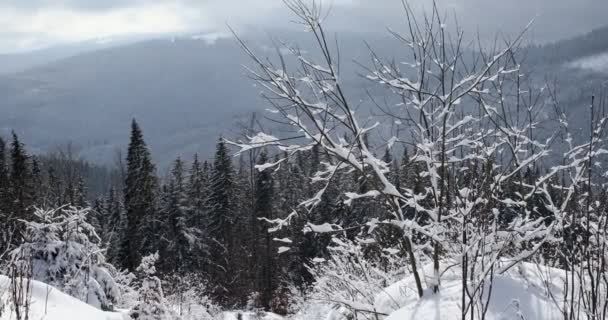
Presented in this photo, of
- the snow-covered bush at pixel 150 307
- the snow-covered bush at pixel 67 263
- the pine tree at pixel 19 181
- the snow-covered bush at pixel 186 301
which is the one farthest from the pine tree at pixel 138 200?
the snow-covered bush at pixel 150 307

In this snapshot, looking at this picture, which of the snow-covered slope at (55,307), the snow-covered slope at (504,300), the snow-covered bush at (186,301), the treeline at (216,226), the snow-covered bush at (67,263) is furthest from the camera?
the treeline at (216,226)

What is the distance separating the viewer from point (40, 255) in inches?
515

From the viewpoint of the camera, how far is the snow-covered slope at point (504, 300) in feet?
12.0

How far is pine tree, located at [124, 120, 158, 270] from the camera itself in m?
32.6

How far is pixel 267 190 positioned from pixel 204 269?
7.70m

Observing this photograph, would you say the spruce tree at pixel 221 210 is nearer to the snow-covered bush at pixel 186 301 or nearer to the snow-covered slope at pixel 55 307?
the snow-covered bush at pixel 186 301

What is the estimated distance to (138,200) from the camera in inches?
1291

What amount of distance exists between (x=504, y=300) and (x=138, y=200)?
3139 cm

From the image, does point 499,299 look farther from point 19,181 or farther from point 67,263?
point 19,181

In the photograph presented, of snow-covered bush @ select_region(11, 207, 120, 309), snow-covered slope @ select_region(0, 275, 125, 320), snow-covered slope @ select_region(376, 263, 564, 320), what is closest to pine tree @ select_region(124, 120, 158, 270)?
snow-covered bush @ select_region(11, 207, 120, 309)

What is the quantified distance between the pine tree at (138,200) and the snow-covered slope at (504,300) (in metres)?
30.3

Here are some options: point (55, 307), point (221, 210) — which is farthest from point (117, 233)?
point (55, 307)

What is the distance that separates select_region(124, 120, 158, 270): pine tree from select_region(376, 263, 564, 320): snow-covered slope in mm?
30340

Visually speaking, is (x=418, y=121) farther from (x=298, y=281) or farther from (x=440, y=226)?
(x=298, y=281)
